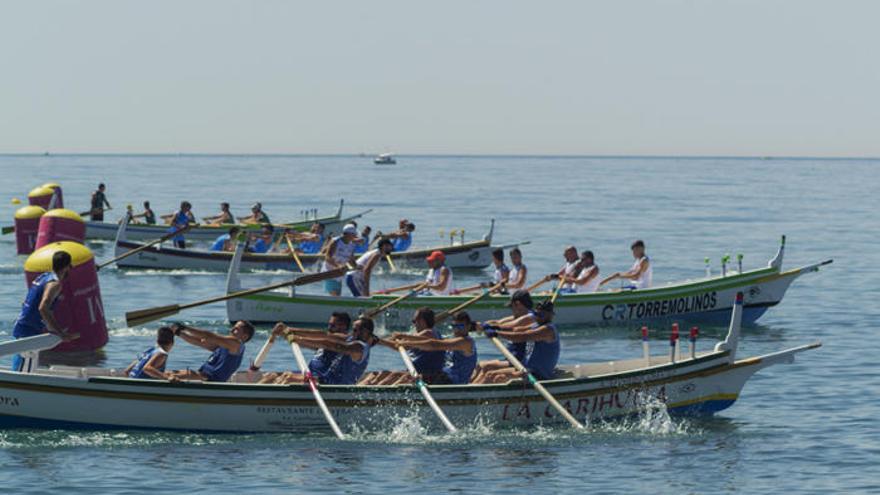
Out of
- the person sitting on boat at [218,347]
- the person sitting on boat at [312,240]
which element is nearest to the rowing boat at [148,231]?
the person sitting on boat at [312,240]

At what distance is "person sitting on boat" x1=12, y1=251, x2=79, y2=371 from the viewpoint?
66.8ft

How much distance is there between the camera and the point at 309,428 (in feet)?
68.0

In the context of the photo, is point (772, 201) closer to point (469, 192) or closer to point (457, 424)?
point (469, 192)

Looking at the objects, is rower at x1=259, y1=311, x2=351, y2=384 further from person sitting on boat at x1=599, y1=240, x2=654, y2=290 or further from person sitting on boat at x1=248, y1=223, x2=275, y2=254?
person sitting on boat at x1=248, y1=223, x2=275, y2=254

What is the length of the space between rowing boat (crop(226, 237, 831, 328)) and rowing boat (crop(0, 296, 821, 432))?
398 inches

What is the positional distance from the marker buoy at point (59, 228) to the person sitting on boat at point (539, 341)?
18.8m

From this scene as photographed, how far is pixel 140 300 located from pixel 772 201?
289 ft

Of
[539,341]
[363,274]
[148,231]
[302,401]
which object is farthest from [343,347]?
[148,231]

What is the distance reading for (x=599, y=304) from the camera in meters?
33.0

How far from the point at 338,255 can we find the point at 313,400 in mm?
13707

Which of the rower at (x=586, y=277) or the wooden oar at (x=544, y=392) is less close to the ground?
the rower at (x=586, y=277)

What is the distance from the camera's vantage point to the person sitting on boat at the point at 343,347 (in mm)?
20594

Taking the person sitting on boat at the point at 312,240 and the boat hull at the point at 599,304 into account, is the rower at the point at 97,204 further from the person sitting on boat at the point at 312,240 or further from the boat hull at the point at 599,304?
the boat hull at the point at 599,304

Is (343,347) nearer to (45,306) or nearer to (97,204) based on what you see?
(45,306)
